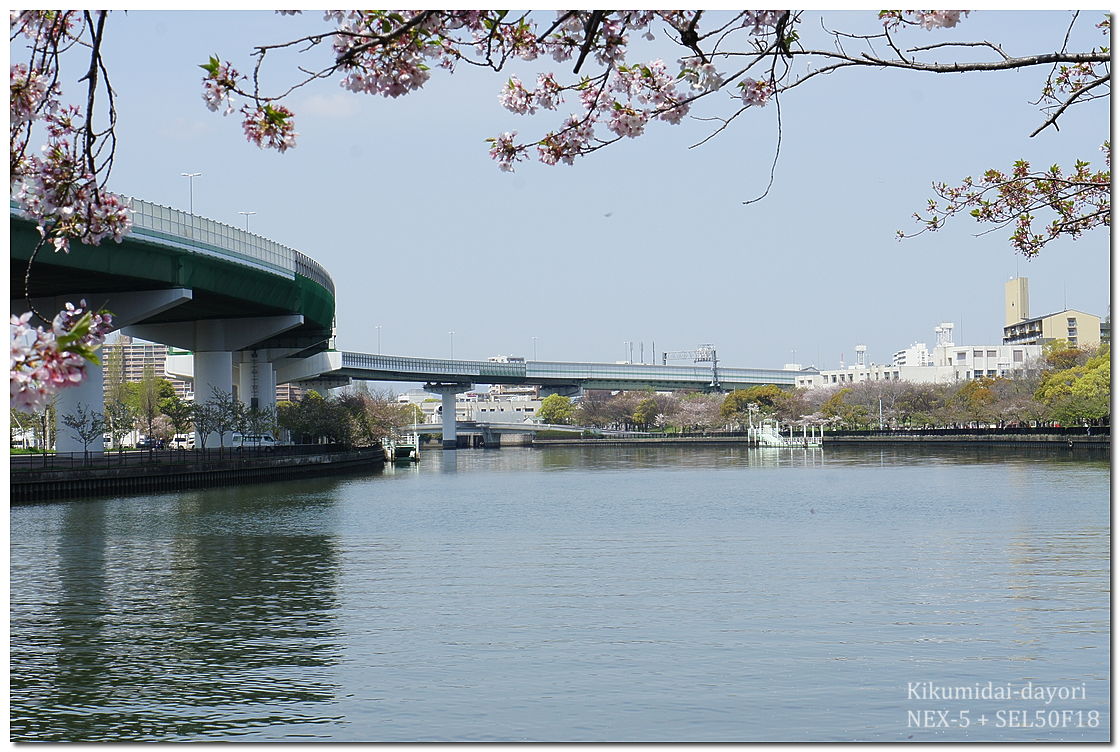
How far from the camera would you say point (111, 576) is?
19.0 meters

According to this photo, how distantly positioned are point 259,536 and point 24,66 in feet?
70.3

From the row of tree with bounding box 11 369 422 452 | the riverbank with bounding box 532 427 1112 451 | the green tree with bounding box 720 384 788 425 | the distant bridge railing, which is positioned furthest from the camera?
the green tree with bounding box 720 384 788 425

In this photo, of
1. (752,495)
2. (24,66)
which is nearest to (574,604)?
(24,66)

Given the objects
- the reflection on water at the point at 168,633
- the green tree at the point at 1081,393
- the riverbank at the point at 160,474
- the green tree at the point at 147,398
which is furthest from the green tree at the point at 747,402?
the reflection on water at the point at 168,633

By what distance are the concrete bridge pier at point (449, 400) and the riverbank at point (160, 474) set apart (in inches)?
1986

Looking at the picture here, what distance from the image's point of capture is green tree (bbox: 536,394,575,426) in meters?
143

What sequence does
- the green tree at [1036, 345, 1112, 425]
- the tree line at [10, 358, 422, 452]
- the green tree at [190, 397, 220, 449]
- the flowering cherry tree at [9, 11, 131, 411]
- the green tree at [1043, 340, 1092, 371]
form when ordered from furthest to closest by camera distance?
1. the green tree at [1043, 340, 1092, 371]
2. the green tree at [1036, 345, 1112, 425]
3. the green tree at [190, 397, 220, 449]
4. the tree line at [10, 358, 422, 452]
5. the flowering cherry tree at [9, 11, 131, 411]

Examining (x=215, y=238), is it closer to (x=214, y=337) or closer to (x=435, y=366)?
(x=214, y=337)

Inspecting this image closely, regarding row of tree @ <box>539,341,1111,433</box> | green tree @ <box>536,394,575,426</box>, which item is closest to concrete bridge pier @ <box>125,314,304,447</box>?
row of tree @ <box>539,341,1111,433</box>

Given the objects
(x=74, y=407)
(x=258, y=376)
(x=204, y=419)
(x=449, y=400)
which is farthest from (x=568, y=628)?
(x=449, y=400)

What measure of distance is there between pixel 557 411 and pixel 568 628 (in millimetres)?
129586

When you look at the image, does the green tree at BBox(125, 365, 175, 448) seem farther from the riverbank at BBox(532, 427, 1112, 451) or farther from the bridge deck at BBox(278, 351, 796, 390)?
the riverbank at BBox(532, 427, 1112, 451)

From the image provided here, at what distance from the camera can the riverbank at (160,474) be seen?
34750 mm

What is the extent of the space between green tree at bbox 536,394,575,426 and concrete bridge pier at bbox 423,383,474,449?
28.3 meters
